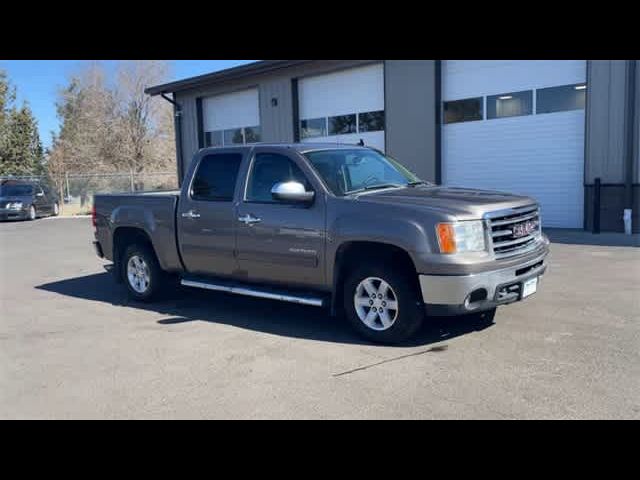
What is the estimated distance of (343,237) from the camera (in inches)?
218

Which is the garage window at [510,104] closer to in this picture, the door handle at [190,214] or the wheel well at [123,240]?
the door handle at [190,214]

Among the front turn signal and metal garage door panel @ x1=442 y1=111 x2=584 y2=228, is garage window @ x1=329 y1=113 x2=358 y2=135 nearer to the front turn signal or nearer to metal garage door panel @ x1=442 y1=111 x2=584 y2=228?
metal garage door panel @ x1=442 y1=111 x2=584 y2=228

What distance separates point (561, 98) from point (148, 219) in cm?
1086

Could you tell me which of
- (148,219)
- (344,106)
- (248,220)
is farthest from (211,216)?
(344,106)

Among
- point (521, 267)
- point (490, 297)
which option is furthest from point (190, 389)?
point (521, 267)

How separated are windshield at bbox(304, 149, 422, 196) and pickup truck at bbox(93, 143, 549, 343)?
0.06ft

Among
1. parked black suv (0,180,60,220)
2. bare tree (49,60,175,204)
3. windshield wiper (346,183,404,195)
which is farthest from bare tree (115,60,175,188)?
windshield wiper (346,183,404,195)

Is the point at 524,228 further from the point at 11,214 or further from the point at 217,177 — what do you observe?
the point at 11,214

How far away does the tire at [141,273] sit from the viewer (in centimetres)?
761

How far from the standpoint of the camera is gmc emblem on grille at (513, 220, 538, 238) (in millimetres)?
5443

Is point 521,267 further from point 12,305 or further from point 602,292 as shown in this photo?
point 12,305

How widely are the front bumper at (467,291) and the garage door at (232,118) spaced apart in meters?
17.0
